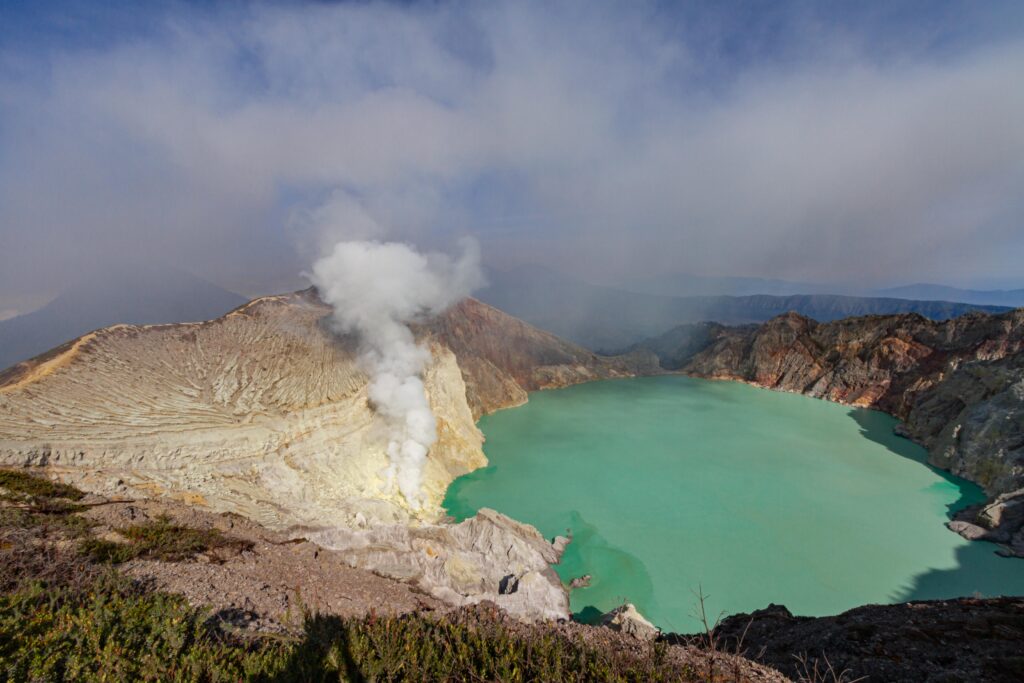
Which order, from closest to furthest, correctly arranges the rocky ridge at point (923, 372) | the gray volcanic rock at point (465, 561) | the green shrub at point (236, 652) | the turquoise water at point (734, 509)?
the green shrub at point (236, 652), the gray volcanic rock at point (465, 561), the turquoise water at point (734, 509), the rocky ridge at point (923, 372)

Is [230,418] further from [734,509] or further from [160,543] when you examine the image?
[734,509]

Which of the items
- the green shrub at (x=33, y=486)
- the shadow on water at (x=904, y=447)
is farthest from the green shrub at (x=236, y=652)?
the shadow on water at (x=904, y=447)

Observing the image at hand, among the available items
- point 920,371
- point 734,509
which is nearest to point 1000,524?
point 734,509

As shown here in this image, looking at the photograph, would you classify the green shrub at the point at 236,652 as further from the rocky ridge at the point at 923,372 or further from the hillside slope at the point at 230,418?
the rocky ridge at the point at 923,372

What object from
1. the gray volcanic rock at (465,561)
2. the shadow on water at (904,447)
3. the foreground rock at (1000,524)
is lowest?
the gray volcanic rock at (465,561)

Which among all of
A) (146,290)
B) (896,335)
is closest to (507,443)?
(896,335)

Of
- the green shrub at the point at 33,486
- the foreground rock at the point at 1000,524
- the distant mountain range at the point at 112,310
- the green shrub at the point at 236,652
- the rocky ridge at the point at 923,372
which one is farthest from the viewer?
the distant mountain range at the point at 112,310

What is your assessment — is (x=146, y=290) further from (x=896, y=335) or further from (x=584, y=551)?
(x=896, y=335)
